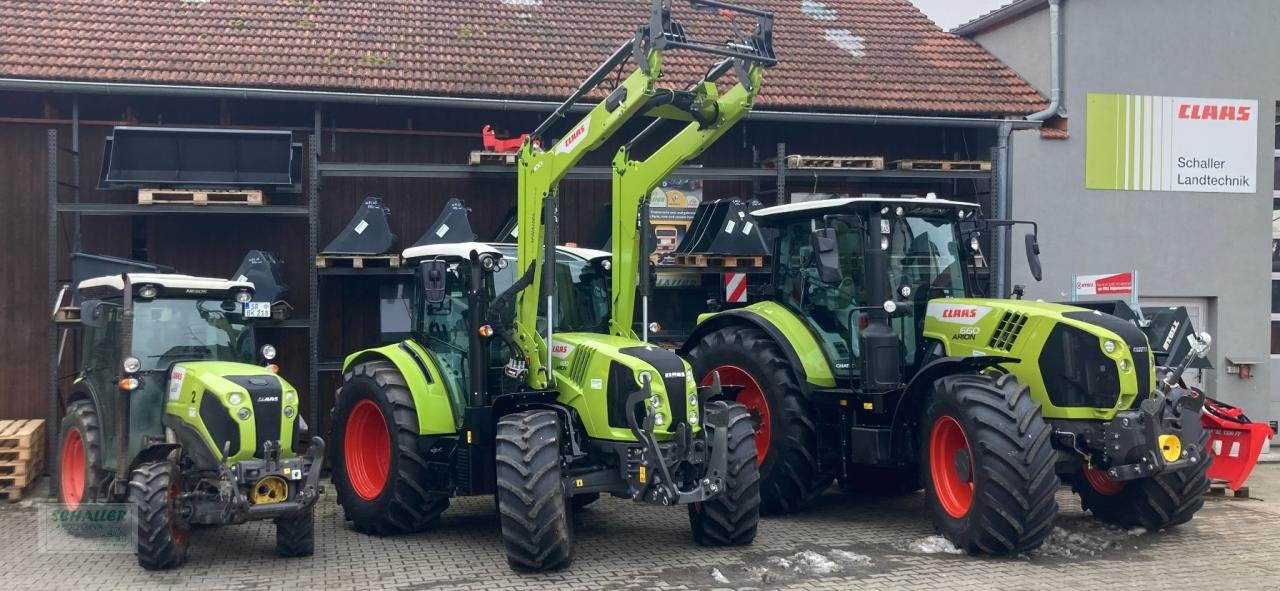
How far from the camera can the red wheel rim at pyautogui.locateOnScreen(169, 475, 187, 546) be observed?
7.45 metres

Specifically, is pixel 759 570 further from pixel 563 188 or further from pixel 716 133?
pixel 563 188

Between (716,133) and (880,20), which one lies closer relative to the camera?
(716,133)

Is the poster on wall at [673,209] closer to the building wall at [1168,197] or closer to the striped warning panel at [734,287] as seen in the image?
the striped warning panel at [734,287]

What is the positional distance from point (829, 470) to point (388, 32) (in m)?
7.76

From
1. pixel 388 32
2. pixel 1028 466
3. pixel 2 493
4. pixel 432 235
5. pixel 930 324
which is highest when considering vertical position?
pixel 388 32

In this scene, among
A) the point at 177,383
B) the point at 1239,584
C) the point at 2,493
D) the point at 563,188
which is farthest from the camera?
the point at 563,188

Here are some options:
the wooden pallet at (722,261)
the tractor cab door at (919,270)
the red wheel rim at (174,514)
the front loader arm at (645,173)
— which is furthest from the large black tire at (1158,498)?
the red wheel rim at (174,514)

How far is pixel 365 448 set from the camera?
923cm

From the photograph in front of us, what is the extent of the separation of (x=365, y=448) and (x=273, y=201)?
4.25 m

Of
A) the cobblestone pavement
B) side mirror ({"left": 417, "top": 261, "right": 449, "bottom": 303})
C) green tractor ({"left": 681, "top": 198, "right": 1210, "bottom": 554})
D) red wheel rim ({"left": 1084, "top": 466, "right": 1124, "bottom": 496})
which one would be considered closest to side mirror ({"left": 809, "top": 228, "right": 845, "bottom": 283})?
green tractor ({"left": 681, "top": 198, "right": 1210, "bottom": 554})

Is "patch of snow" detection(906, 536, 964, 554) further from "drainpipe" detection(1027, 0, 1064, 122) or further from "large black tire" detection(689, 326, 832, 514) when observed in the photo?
"drainpipe" detection(1027, 0, 1064, 122)

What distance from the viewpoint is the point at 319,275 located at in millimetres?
12109

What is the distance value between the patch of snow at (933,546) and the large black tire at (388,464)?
3562 mm

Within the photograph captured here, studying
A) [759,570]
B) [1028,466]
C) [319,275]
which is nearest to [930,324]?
[1028,466]
